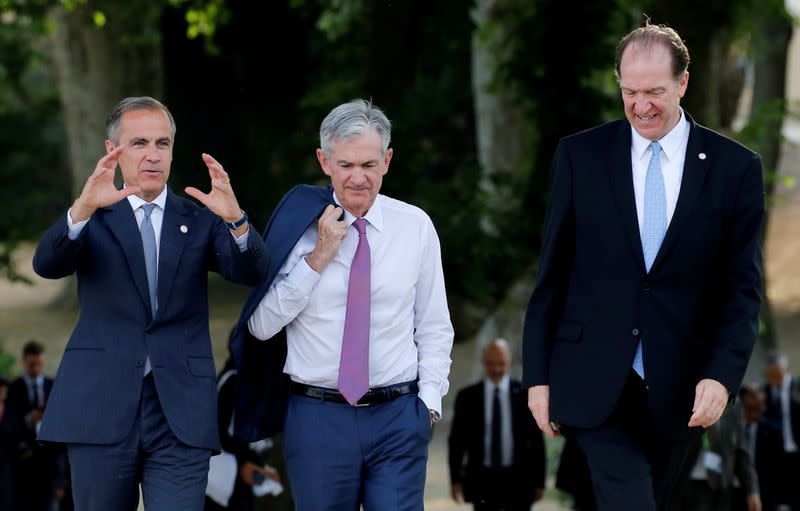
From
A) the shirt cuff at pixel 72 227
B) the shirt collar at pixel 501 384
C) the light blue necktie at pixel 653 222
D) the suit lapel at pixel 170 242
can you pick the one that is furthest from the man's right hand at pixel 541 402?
the shirt collar at pixel 501 384

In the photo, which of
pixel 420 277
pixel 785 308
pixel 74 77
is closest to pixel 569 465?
pixel 420 277

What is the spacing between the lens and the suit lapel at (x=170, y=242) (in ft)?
19.6

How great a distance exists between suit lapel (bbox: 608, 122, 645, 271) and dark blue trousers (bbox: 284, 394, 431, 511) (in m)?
0.99

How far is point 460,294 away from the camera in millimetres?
16031

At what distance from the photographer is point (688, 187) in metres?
5.84

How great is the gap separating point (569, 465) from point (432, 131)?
2110 centimetres

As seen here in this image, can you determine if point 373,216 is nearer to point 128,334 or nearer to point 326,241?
point 326,241

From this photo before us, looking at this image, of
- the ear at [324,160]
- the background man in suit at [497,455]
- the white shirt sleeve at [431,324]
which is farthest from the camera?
the background man in suit at [497,455]

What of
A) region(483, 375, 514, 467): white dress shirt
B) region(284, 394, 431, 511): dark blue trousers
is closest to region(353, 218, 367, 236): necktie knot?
region(284, 394, 431, 511): dark blue trousers

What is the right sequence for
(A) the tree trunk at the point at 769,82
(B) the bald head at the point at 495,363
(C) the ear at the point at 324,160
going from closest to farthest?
(C) the ear at the point at 324,160, (B) the bald head at the point at 495,363, (A) the tree trunk at the point at 769,82

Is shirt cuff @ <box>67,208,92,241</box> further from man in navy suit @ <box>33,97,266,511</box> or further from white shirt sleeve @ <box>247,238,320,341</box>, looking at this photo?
white shirt sleeve @ <box>247,238,320,341</box>

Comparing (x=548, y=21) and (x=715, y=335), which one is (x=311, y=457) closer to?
(x=715, y=335)

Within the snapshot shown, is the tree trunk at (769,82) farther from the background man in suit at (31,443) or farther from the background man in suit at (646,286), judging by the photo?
the background man in suit at (646,286)

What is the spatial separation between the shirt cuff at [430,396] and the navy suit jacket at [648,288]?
39 centimetres
